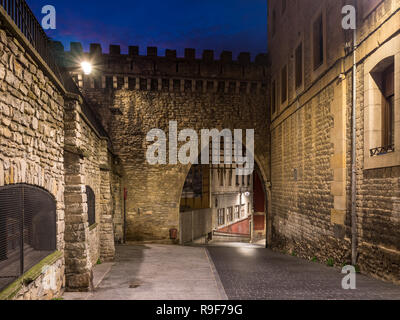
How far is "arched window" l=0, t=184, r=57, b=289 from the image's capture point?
3510 millimetres

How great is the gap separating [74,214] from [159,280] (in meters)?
2.36

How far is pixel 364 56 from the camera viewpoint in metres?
6.33

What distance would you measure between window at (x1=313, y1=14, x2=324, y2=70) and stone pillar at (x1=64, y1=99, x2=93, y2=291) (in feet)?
23.4

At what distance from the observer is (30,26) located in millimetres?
4297

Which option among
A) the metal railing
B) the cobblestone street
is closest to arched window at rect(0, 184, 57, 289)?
the cobblestone street

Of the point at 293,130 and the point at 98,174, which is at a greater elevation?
the point at 293,130

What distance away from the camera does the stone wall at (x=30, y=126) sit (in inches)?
129

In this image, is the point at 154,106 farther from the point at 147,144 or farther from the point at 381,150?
the point at 381,150

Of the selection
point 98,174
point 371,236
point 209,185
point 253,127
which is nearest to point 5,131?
point 98,174

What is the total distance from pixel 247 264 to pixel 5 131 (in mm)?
7029

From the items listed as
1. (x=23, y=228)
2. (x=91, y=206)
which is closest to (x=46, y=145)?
(x=23, y=228)

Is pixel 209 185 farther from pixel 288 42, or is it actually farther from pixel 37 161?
pixel 37 161

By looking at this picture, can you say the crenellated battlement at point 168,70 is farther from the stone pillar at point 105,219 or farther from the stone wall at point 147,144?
the stone pillar at point 105,219

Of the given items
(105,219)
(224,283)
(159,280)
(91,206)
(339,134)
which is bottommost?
(159,280)
